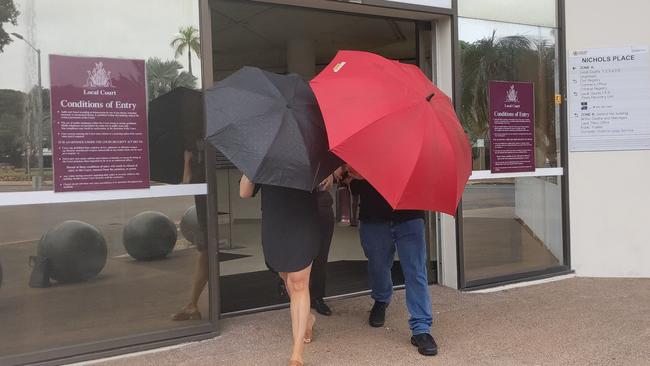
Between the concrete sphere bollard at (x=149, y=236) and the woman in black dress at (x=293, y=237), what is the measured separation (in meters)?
0.97

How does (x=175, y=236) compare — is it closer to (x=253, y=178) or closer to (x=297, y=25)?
(x=253, y=178)

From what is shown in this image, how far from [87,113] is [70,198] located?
597mm

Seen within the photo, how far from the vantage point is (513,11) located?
598cm

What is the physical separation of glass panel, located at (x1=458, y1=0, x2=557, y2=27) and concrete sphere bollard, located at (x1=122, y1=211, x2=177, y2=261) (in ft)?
11.7

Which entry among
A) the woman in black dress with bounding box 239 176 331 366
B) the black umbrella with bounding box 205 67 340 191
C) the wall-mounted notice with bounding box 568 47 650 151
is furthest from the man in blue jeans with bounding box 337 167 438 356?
the wall-mounted notice with bounding box 568 47 650 151

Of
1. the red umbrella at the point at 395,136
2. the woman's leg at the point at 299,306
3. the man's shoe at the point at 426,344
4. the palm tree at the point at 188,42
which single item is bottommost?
the man's shoe at the point at 426,344

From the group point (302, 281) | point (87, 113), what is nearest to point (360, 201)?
point (302, 281)

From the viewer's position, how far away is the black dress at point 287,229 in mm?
3529

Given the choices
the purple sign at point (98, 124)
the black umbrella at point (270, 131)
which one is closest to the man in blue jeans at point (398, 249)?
the black umbrella at point (270, 131)

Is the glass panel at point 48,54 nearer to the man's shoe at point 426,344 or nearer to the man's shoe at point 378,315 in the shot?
the man's shoe at point 378,315

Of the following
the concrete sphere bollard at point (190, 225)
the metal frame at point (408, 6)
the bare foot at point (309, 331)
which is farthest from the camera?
the metal frame at point (408, 6)

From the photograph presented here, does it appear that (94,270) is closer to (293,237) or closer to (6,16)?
(293,237)

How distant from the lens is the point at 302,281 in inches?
142

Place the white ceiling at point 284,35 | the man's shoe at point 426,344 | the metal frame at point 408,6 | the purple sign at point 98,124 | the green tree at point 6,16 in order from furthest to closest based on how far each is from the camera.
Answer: the white ceiling at point 284,35
the metal frame at point 408,6
the man's shoe at point 426,344
the purple sign at point 98,124
the green tree at point 6,16
